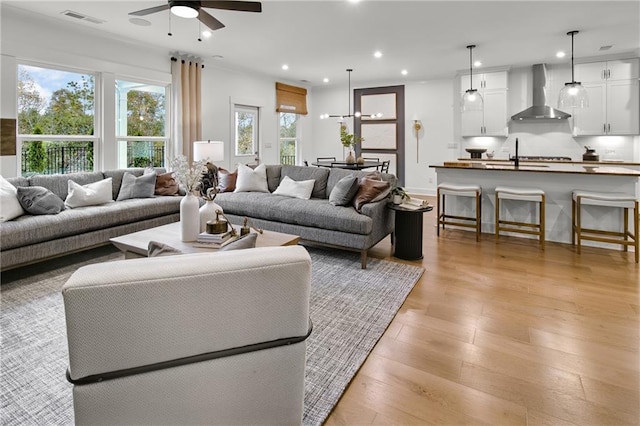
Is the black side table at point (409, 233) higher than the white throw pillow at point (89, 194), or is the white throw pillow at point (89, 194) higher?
the white throw pillow at point (89, 194)

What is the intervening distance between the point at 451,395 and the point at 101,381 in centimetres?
157

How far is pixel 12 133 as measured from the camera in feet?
14.0

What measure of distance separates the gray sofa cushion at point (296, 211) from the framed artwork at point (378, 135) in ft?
15.5

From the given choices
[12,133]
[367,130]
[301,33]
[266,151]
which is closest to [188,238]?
[12,133]

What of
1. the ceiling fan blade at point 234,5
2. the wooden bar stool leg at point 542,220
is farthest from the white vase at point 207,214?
the wooden bar stool leg at point 542,220

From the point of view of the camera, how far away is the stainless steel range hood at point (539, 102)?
6664mm

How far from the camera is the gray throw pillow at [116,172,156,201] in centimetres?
465

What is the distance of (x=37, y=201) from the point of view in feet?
11.9

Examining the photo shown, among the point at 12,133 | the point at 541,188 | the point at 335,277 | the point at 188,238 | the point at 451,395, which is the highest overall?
the point at 12,133

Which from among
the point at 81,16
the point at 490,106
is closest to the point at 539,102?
the point at 490,106

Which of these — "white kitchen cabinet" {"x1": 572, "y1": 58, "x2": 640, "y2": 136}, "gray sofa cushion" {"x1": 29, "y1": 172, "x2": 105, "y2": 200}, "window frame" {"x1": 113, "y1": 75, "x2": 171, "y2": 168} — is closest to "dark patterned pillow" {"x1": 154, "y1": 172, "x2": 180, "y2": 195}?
"gray sofa cushion" {"x1": 29, "y1": 172, "x2": 105, "y2": 200}

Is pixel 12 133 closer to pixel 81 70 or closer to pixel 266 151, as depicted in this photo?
pixel 81 70

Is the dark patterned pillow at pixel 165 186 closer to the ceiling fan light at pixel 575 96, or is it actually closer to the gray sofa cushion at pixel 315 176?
the gray sofa cushion at pixel 315 176

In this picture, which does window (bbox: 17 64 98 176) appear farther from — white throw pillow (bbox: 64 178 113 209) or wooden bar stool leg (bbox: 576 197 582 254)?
wooden bar stool leg (bbox: 576 197 582 254)
